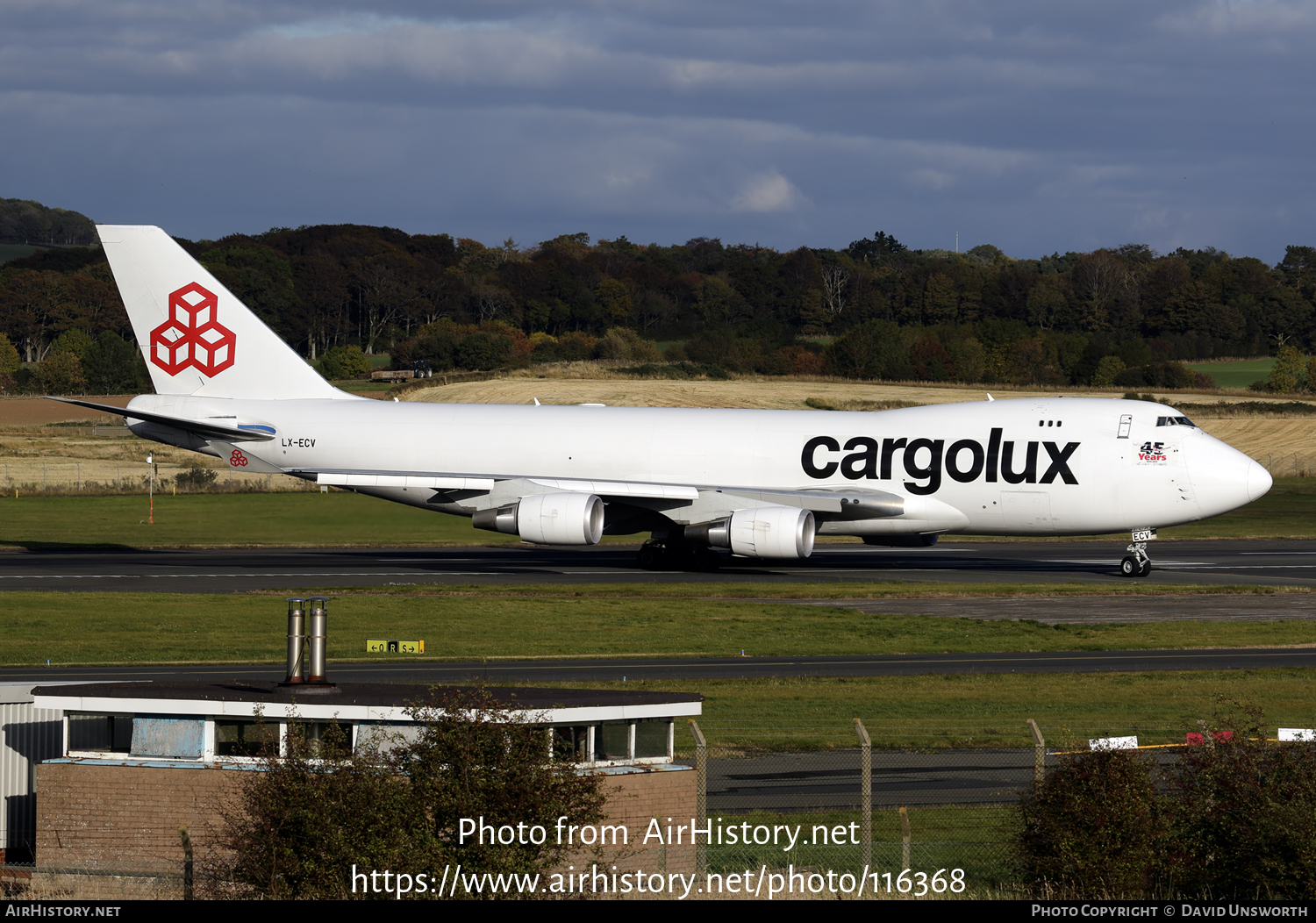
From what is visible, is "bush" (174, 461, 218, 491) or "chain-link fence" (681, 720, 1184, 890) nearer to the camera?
"chain-link fence" (681, 720, 1184, 890)

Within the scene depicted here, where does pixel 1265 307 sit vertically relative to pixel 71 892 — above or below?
above

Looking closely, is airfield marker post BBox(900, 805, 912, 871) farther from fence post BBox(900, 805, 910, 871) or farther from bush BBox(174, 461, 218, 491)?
bush BBox(174, 461, 218, 491)

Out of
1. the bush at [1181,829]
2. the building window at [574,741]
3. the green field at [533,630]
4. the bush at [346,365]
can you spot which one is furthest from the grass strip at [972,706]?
the bush at [346,365]

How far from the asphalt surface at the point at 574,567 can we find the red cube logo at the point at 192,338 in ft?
24.5

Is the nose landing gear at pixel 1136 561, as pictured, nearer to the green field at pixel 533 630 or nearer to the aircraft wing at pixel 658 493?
the aircraft wing at pixel 658 493

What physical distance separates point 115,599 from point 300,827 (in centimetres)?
3069

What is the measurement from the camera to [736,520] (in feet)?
154

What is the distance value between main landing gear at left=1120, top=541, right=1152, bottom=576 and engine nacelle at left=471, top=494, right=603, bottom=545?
18.2 meters

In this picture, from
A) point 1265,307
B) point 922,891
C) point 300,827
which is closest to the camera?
point 300,827

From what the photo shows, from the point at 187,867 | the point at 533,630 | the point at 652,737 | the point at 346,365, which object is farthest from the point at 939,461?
the point at 346,365

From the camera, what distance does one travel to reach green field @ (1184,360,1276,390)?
145 metres

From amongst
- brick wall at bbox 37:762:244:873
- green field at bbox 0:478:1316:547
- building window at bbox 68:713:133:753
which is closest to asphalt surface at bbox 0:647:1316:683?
building window at bbox 68:713:133:753

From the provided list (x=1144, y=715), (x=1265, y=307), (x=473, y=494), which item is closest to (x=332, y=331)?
(x=1265, y=307)

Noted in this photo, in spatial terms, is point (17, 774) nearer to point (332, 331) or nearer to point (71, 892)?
point (71, 892)
